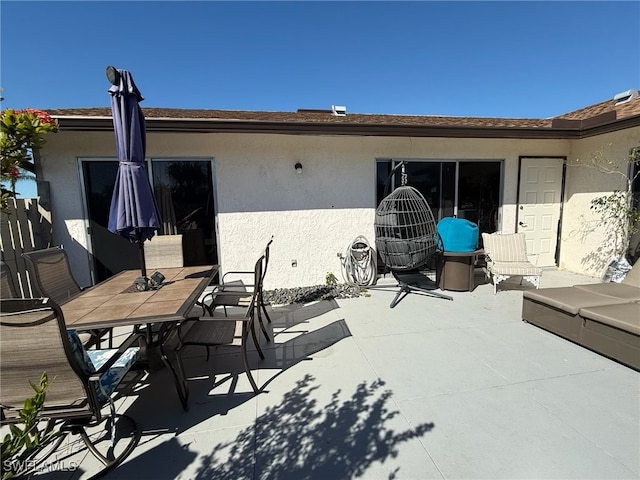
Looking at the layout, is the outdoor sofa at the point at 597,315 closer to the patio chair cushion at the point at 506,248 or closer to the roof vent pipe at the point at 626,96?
the patio chair cushion at the point at 506,248

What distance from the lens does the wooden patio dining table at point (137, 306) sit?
2.14m

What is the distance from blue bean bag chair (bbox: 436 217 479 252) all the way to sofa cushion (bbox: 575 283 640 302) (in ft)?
5.24

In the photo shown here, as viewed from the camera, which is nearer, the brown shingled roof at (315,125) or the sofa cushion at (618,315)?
the sofa cushion at (618,315)

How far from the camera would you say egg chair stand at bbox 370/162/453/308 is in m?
4.75

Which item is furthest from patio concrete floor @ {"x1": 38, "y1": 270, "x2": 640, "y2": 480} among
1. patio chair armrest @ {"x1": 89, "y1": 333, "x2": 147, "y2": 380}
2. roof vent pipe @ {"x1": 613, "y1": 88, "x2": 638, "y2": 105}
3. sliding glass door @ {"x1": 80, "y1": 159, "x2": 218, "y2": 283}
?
roof vent pipe @ {"x1": 613, "y1": 88, "x2": 638, "y2": 105}

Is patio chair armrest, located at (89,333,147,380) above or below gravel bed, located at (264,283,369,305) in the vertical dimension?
above

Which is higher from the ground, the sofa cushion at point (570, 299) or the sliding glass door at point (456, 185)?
the sliding glass door at point (456, 185)

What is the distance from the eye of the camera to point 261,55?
8094 mm

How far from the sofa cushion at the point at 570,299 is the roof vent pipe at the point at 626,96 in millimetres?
5660

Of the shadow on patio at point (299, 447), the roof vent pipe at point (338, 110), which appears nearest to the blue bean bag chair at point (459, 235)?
the shadow on patio at point (299, 447)

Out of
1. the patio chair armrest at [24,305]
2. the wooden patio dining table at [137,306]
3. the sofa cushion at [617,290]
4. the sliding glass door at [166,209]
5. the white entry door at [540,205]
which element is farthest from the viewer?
the white entry door at [540,205]

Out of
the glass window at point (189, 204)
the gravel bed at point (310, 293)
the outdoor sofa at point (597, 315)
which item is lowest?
the gravel bed at point (310, 293)

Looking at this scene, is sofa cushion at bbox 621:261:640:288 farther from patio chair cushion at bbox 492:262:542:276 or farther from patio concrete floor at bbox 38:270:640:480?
patio concrete floor at bbox 38:270:640:480

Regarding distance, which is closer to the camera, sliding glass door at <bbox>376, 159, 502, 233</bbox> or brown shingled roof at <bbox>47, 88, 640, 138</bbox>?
brown shingled roof at <bbox>47, 88, 640, 138</bbox>
